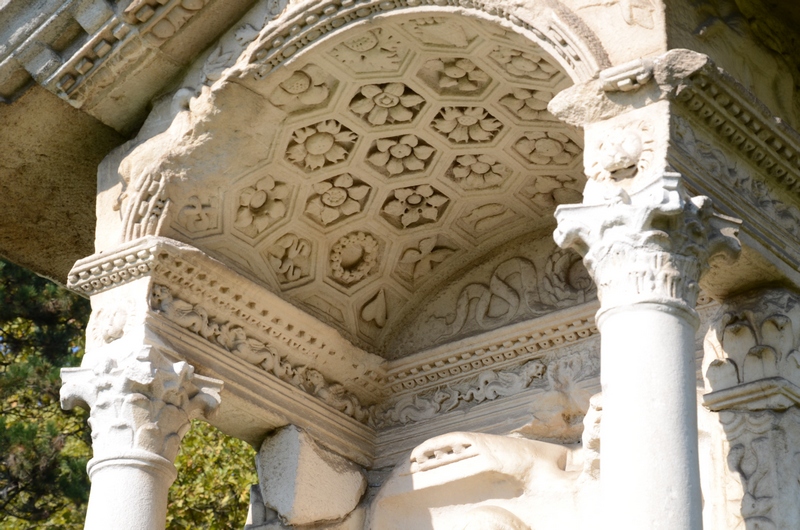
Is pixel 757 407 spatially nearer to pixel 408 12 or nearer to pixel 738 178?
pixel 738 178

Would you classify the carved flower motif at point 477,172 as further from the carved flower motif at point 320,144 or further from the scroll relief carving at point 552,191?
the carved flower motif at point 320,144

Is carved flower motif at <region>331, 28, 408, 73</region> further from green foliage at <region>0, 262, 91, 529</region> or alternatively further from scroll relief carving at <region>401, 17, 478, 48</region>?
green foliage at <region>0, 262, 91, 529</region>

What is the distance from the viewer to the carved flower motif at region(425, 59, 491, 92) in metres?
6.08

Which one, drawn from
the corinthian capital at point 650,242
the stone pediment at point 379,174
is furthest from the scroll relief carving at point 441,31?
the corinthian capital at point 650,242

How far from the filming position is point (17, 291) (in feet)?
43.5

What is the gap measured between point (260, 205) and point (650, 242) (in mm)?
2385

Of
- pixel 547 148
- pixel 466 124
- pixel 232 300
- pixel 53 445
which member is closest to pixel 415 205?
pixel 466 124

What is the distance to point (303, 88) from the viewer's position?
6203 mm

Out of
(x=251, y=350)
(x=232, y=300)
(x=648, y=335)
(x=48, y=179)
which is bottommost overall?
(x=648, y=335)

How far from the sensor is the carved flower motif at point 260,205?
6.50 m

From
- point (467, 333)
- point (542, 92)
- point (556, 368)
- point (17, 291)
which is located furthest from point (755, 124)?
point (17, 291)

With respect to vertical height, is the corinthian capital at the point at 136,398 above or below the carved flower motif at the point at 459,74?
below

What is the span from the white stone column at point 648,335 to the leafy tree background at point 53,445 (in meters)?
7.75

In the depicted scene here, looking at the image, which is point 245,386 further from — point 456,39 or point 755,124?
point 755,124
